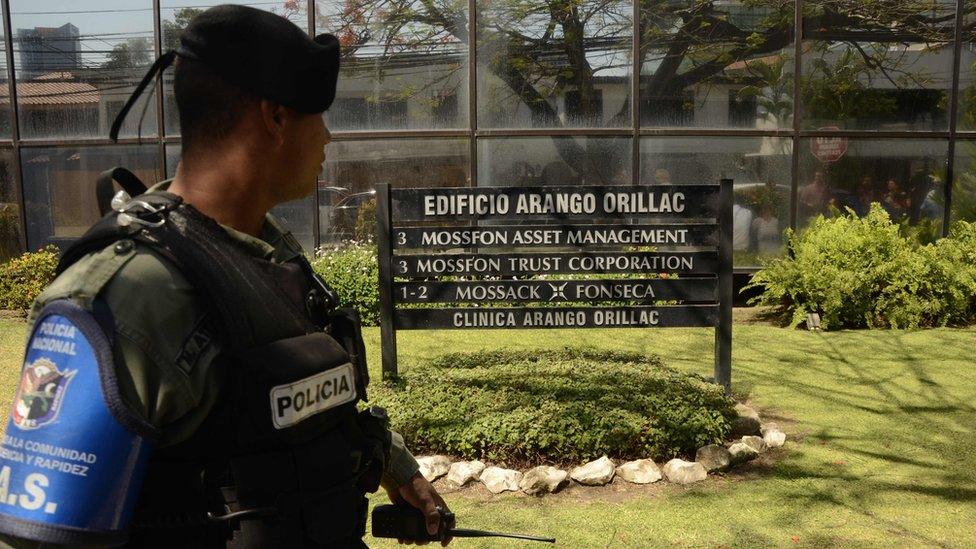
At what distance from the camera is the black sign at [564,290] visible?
6.89 metres

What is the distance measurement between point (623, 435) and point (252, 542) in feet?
13.5

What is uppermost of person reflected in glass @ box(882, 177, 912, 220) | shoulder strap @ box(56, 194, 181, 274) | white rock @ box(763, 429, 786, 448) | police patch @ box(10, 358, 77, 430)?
shoulder strap @ box(56, 194, 181, 274)

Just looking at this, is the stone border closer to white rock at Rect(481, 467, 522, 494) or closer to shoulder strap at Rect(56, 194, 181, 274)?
white rock at Rect(481, 467, 522, 494)

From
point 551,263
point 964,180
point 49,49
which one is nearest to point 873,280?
point 964,180

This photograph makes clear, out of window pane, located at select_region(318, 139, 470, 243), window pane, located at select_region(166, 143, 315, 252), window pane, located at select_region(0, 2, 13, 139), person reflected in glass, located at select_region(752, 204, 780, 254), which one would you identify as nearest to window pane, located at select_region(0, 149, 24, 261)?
window pane, located at select_region(0, 2, 13, 139)

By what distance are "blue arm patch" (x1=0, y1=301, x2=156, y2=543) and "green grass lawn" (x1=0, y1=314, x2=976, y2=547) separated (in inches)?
132

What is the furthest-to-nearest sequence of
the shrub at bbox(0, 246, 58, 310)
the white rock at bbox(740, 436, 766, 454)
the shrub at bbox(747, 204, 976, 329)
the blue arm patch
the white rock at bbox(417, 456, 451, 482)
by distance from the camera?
the shrub at bbox(0, 246, 58, 310) < the shrub at bbox(747, 204, 976, 329) < the white rock at bbox(740, 436, 766, 454) < the white rock at bbox(417, 456, 451, 482) < the blue arm patch

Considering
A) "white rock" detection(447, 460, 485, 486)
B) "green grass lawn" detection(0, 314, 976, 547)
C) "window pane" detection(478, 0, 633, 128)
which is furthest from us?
"window pane" detection(478, 0, 633, 128)

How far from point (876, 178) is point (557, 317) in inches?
276

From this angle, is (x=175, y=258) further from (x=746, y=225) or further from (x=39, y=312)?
(x=746, y=225)

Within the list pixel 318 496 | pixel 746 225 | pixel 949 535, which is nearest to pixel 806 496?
pixel 949 535

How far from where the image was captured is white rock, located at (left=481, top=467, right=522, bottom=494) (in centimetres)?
518

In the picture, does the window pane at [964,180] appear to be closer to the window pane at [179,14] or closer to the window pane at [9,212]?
the window pane at [179,14]

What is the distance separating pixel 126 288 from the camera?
4.55ft
